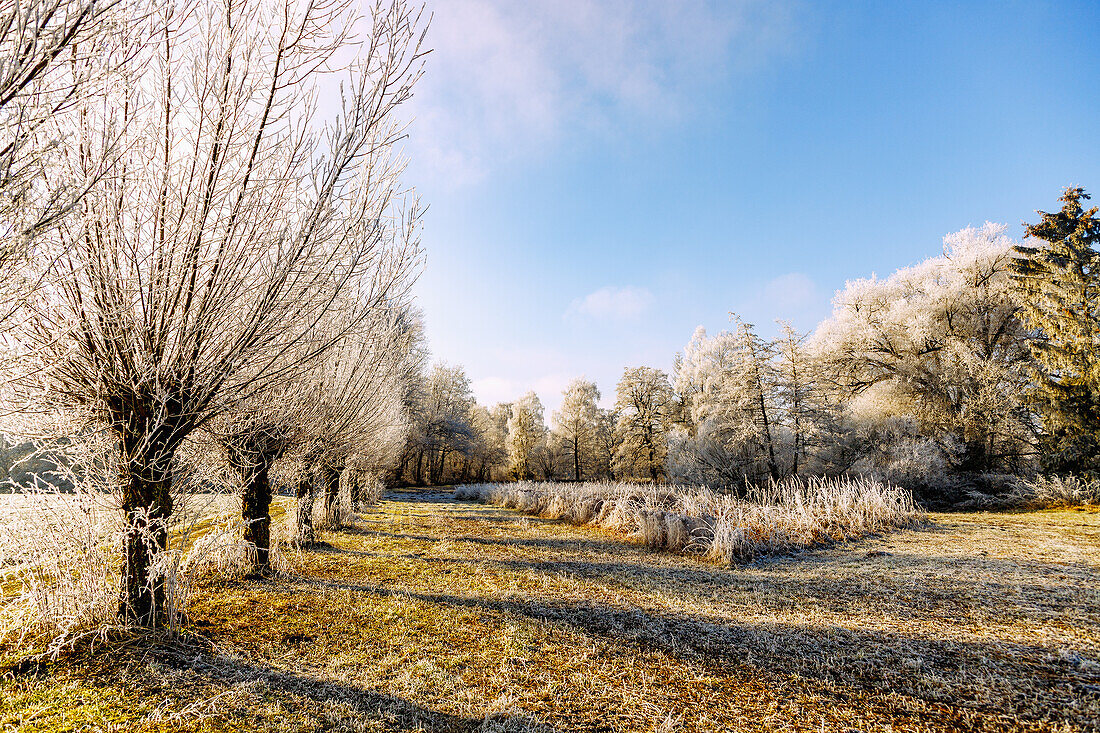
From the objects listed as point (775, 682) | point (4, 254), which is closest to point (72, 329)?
point (4, 254)

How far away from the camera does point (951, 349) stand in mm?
15781

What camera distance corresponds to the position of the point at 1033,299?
12.4 meters

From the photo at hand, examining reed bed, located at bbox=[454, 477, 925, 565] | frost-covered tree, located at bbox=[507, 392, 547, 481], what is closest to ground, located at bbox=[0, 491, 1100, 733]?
reed bed, located at bbox=[454, 477, 925, 565]

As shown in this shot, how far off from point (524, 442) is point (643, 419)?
997cm

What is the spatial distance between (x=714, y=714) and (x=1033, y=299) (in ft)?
55.4

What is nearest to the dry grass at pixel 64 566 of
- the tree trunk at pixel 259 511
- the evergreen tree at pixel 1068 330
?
the tree trunk at pixel 259 511

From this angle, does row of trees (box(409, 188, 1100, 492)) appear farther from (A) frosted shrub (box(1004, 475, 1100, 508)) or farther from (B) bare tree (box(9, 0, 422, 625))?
(B) bare tree (box(9, 0, 422, 625))

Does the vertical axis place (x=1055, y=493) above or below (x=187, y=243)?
below

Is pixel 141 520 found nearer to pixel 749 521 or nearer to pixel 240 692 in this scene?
pixel 240 692

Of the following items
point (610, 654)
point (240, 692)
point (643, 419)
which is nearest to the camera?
point (240, 692)

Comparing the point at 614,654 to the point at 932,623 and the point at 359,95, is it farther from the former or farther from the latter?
the point at 359,95

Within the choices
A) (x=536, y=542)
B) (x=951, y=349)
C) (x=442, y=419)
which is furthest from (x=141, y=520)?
(x=442, y=419)

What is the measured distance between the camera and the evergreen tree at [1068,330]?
11.0m

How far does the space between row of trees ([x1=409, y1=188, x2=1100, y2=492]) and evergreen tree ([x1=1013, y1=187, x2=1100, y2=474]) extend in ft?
0.11
